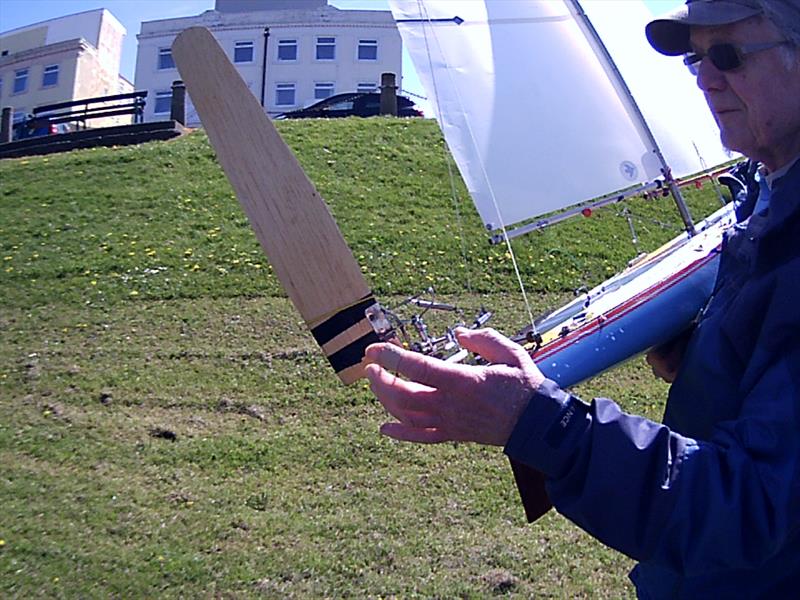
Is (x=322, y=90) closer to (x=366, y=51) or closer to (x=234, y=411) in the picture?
(x=366, y=51)

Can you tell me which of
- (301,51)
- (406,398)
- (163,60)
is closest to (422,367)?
(406,398)

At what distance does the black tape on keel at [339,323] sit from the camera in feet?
5.56

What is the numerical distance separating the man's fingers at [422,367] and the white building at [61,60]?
3928 centimetres

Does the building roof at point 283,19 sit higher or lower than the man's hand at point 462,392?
higher

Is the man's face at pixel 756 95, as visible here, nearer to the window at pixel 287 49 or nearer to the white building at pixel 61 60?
the window at pixel 287 49

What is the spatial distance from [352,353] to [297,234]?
296 millimetres

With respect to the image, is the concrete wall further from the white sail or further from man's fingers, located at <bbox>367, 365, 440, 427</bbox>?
man's fingers, located at <bbox>367, 365, 440, 427</bbox>

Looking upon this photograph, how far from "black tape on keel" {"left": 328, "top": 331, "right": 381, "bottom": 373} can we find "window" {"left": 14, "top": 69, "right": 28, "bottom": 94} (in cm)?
4239

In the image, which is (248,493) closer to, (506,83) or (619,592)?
(619,592)

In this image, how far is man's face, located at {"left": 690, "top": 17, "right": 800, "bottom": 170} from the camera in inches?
45.3

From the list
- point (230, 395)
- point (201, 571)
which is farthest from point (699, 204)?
point (201, 571)

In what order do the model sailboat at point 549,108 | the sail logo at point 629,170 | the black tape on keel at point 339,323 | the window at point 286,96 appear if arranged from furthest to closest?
the window at point 286,96 < the sail logo at point 629,170 < the model sailboat at point 549,108 < the black tape on keel at point 339,323

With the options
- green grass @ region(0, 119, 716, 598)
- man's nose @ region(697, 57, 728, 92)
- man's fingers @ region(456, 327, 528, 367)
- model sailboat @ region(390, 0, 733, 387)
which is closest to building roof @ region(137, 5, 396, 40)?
green grass @ region(0, 119, 716, 598)

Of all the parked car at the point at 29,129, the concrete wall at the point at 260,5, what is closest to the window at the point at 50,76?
the concrete wall at the point at 260,5
